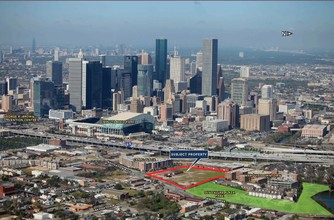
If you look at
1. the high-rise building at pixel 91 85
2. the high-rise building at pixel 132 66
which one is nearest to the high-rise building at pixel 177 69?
the high-rise building at pixel 132 66

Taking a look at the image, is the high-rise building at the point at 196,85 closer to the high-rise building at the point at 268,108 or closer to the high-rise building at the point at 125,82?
the high-rise building at the point at 125,82

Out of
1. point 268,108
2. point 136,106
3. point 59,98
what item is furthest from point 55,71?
point 268,108

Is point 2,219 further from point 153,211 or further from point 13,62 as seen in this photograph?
point 13,62

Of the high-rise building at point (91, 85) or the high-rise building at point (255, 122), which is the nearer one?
the high-rise building at point (255, 122)

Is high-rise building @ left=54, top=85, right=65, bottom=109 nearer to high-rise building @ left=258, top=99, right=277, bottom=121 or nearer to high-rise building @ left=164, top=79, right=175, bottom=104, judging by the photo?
high-rise building @ left=164, top=79, right=175, bottom=104

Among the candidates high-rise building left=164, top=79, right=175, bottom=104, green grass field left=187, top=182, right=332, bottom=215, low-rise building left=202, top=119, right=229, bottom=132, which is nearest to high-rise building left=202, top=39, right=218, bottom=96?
high-rise building left=164, top=79, right=175, bottom=104

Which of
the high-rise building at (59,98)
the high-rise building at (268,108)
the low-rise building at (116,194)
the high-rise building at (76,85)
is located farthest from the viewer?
the high-rise building at (76,85)
